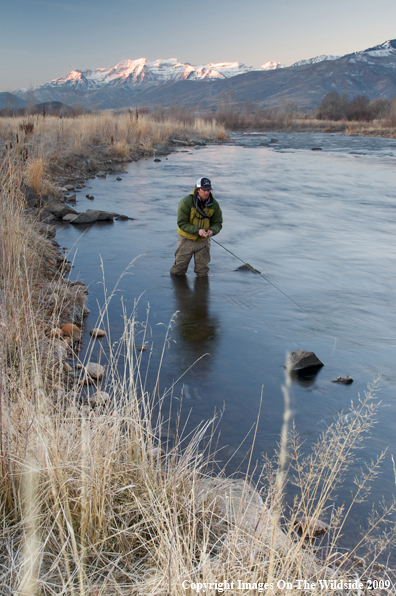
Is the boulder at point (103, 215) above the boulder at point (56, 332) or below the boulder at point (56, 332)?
above

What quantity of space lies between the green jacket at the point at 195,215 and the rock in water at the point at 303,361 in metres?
2.36

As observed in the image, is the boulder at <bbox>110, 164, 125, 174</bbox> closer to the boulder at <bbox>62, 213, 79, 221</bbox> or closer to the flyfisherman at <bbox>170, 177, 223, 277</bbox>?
the boulder at <bbox>62, 213, 79, 221</bbox>

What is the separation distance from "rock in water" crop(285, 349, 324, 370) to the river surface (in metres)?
0.10

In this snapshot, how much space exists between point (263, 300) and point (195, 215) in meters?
1.51

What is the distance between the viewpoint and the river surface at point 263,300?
3662 mm

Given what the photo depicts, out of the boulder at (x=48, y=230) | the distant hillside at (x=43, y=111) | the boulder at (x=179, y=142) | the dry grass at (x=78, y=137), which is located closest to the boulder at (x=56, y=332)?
the boulder at (x=48, y=230)

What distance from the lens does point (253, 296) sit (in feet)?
20.4

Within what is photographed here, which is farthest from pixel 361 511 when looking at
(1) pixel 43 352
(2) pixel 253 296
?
(2) pixel 253 296

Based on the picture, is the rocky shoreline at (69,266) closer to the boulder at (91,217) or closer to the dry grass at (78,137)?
the boulder at (91,217)

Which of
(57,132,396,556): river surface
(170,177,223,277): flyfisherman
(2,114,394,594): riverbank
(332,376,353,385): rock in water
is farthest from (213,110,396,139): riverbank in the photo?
(2,114,394,594): riverbank

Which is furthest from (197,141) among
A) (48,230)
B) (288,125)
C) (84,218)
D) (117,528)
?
(117,528)

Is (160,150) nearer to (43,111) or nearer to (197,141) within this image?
(197,141)

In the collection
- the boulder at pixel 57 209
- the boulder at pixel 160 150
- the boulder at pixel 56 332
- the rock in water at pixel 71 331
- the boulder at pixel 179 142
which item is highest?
the boulder at pixel 179 142

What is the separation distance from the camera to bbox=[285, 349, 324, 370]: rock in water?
4.19 metres
